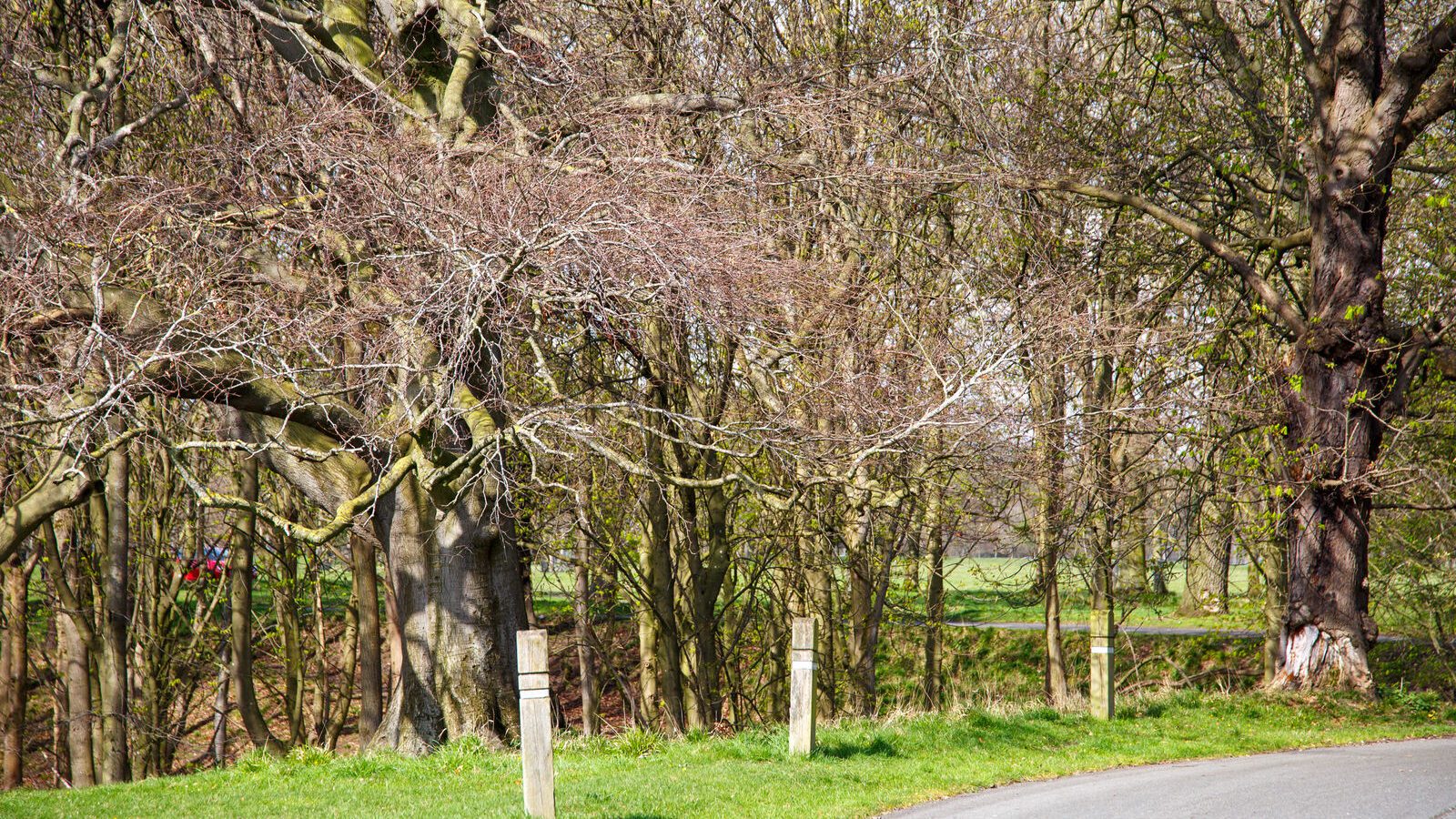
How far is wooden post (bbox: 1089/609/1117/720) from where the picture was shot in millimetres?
11711

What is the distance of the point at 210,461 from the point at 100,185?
8.99 metres

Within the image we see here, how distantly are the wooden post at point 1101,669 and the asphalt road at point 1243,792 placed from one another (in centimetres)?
172

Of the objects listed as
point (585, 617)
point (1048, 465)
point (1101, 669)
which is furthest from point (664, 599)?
point (1101, 669)

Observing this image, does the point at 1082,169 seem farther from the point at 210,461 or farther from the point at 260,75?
the point at 210,461

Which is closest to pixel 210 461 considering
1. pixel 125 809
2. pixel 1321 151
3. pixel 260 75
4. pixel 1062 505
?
pixel 260 75

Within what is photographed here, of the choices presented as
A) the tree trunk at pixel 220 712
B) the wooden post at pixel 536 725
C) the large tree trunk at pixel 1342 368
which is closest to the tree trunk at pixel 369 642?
the tree trunk at pixel 220 712

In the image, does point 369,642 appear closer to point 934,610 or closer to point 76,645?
point 76,645

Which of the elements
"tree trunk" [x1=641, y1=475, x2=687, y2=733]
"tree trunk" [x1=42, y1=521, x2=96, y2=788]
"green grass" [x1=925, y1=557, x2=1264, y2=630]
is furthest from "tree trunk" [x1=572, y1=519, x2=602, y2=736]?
"tree trunk" [x1=42, y1=521, x2=96, y2=788]

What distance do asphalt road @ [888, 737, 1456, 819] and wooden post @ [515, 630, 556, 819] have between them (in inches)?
91.0

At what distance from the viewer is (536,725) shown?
22.5 feet

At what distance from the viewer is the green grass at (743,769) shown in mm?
7789

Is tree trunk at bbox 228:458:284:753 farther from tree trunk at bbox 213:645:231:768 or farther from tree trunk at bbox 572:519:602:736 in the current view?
tree trunk at bbox 572:519:602:736

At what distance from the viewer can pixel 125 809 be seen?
897 cm

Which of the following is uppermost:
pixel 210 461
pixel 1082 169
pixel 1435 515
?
pixel 1082 169
